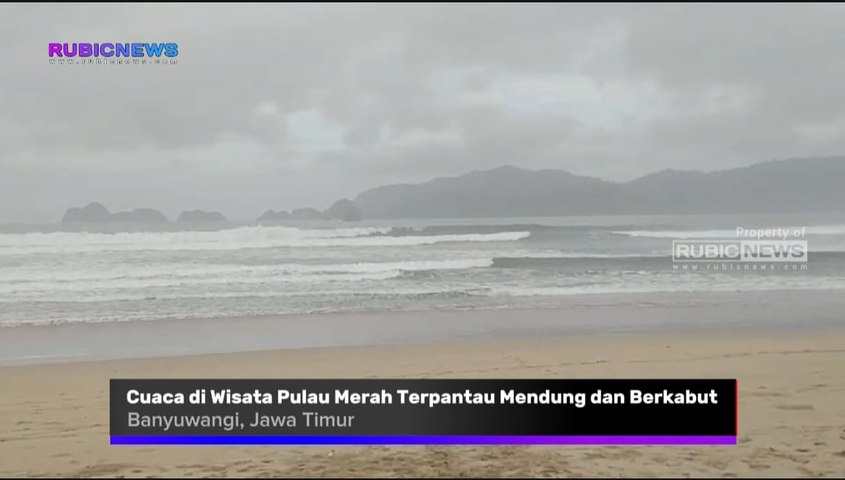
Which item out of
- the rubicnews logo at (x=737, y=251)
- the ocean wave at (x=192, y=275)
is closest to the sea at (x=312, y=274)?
the ocean wave at (x=192, y=275)

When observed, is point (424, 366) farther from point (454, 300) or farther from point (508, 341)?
point (454, 300)

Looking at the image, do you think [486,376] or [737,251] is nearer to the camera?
[486,376]

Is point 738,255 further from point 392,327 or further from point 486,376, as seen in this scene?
point 486,376

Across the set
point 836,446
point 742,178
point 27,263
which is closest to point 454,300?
point 836,446

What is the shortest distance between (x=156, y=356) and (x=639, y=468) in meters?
6.97

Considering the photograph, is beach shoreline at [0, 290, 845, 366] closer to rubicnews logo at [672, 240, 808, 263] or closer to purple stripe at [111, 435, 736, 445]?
purple stripe at [111, 435, 736, 445]

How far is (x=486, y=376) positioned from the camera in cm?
727

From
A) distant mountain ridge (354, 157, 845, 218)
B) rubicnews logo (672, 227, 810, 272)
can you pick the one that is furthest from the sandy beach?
distant mountain ridge (354, 157, 845, 218)

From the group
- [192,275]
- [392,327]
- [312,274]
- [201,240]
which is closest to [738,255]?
[312,274]

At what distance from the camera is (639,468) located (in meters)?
4.22

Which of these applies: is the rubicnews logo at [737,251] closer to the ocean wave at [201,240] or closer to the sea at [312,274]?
the sea at [312,274]

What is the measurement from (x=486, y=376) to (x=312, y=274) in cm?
1212

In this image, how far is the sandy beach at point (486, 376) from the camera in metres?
4.27

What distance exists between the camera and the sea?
13984mm
